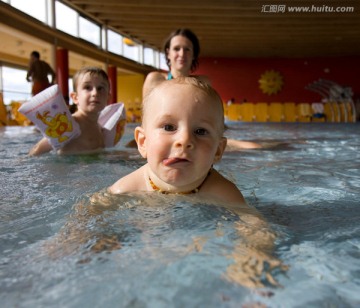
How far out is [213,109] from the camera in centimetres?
148

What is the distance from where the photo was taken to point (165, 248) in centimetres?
112

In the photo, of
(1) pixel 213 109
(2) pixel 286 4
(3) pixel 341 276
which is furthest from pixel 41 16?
(3) pixel 341 276

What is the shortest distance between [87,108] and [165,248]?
9.17ft

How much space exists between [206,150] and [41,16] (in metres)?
10.8

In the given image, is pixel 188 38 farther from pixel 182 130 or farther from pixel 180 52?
pixel 182 130

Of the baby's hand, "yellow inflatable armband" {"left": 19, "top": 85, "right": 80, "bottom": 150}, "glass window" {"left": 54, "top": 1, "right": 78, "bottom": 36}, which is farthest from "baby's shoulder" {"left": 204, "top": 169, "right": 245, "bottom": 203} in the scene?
"glass window" {"left": 54, "top": 1, "right": 78, "bottom": 36}

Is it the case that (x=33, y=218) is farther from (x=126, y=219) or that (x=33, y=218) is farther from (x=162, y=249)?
(x=162, y=249)

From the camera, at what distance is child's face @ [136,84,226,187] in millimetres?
1420

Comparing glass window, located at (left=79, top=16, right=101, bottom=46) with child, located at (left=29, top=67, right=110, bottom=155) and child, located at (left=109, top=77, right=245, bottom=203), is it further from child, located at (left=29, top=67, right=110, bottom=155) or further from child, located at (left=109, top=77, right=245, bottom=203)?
child, located at (left=109, top=77, right=245, bottom=203)

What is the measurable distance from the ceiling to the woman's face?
7.31 metres

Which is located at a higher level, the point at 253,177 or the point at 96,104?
the point at 96,104

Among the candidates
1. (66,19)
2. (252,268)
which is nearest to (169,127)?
(252,268)

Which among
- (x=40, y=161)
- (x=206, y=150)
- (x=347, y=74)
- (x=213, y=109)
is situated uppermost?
(x=347, y=74)

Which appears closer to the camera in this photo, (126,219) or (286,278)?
(286,278)
